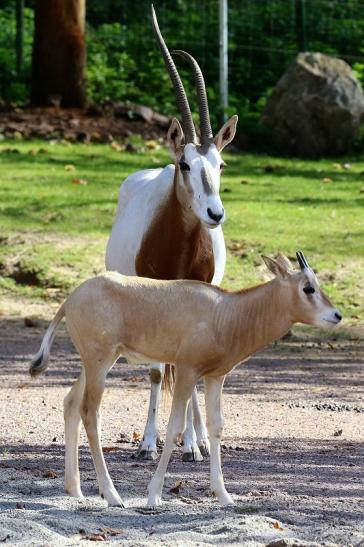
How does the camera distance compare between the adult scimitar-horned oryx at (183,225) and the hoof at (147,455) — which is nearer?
the hoof at (147,455)

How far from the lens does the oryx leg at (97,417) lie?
5973 millimetres

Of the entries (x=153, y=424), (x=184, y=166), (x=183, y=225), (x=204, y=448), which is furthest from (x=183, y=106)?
(x=204, y=448)

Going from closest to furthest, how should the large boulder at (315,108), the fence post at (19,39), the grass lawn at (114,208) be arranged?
1. the grass lawn at (114,208)
2. the large boulder at (315,108)
3. the fence post at (19,39)

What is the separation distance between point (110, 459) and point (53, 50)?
36.7 ft

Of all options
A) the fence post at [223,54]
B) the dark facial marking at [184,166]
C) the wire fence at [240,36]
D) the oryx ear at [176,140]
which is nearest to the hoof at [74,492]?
the dark facial marking at [184,166]

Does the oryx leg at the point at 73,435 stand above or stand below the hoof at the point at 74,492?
above

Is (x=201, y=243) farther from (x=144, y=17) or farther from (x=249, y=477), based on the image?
(x=144, y=17)

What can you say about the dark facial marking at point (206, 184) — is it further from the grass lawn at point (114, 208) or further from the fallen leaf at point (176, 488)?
the grass lawn at point (114, 208)

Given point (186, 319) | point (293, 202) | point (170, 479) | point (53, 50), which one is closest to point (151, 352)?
point (186, 319)

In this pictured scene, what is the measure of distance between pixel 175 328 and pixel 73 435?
0.73 metres

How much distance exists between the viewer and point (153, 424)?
7574 millimetres

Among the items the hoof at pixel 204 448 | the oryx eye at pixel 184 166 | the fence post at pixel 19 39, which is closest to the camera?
the oryx eye at pixel 184 166

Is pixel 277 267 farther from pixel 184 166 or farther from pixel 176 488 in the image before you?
pixel 184 166

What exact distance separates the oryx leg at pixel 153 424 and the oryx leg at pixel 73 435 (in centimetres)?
114
